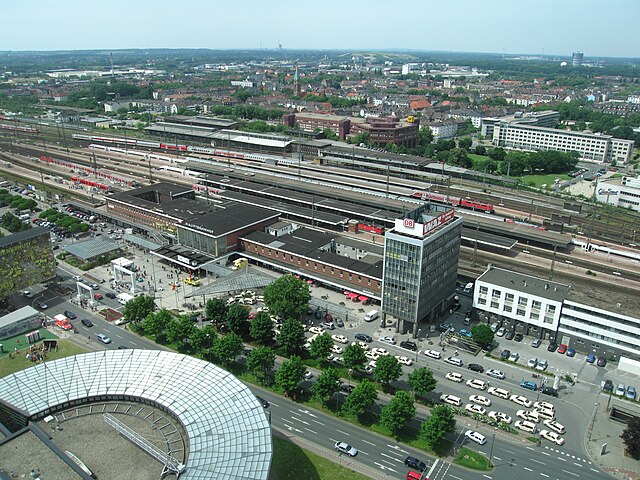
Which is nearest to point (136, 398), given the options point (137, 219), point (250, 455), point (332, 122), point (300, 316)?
point (250, 455)

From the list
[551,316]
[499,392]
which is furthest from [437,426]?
[551,316]

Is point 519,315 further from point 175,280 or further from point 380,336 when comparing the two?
point 175,280

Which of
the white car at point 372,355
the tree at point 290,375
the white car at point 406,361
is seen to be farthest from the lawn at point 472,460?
the tree at point 290,375

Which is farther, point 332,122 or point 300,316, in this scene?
point 332,122

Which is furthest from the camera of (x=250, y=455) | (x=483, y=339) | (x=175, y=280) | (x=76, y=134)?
(x=76, y=134)

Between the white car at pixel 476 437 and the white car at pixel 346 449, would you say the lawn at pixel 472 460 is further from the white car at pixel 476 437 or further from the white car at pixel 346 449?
the white car at pixel 346 449

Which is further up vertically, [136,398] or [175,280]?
[136,398]
